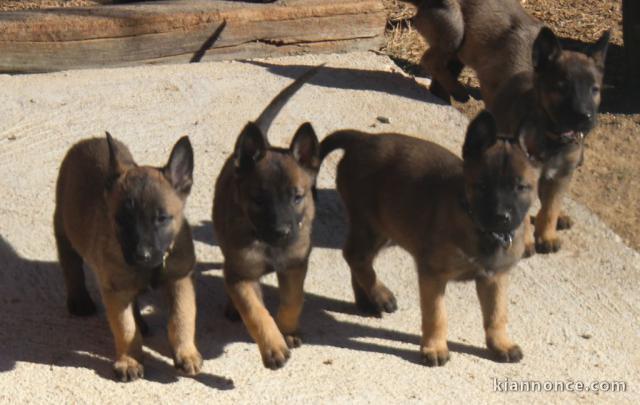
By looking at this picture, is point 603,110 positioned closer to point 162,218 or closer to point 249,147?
point 249,147

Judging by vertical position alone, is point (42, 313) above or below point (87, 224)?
below

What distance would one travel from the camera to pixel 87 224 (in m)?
6.32

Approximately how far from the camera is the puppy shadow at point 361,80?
1012 centimetres

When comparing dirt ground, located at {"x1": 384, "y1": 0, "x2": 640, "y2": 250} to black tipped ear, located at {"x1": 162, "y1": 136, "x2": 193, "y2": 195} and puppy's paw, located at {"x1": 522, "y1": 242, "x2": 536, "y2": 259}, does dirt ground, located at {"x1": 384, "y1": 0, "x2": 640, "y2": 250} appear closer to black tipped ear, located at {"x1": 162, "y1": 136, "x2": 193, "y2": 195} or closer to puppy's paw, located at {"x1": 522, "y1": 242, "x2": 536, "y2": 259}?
puppy's paw, located at {"x1": 522, "y1": 242, "x2": 536, "y2": 259}

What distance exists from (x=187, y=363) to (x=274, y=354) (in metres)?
0.46

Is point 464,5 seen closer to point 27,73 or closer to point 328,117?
point 328,117

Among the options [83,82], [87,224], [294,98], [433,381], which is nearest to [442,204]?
[433,381]

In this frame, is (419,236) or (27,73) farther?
(27,73)

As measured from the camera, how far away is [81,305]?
682cm

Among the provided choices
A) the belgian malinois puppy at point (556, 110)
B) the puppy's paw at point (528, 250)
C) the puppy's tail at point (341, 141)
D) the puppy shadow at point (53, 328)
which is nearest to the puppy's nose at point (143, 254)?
the puppy shadow at point (53, 328)

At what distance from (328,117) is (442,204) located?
297 centimetres

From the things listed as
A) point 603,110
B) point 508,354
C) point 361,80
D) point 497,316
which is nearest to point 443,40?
point 361,80

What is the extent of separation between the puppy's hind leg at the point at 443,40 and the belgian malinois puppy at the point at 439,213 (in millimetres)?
3260

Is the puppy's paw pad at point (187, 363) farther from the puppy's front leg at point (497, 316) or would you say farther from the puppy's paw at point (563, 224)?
the puppy's paw at point (563, 224)
